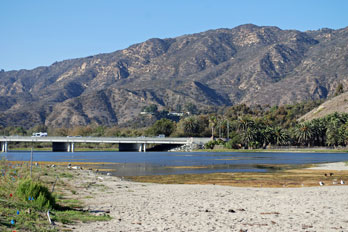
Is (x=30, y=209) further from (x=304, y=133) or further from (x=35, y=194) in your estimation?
(x=304, y=133)

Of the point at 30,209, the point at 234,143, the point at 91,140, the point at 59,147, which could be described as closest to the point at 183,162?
the point at 30,209

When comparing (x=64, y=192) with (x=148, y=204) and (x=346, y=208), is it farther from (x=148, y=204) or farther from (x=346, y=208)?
(x=346, y=208)

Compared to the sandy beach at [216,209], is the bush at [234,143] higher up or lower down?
higher up

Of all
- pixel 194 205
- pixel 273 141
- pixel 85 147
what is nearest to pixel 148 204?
pixel 194 205

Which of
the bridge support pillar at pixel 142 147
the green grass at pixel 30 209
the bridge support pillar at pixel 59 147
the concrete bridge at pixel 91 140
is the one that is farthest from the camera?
the bridge support pillar at pixel 142 147

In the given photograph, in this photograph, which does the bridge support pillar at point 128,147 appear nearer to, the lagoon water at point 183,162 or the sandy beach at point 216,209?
the lagoon water at point 183,162

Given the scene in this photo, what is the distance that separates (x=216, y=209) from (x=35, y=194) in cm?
889

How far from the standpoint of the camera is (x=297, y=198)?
26.8 m

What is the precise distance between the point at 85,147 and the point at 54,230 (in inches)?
7169

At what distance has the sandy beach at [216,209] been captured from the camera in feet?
61.9

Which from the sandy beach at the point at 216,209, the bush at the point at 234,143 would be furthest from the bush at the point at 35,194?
the bush at the point at 234,143

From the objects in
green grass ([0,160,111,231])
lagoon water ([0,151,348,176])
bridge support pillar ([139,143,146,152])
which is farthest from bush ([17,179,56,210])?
bridge support pillar ([139,143,146,152])

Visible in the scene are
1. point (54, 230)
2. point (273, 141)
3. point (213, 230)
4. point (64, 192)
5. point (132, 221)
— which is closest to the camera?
point (54, 230)

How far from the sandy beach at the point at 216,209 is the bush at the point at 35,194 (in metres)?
2.65
